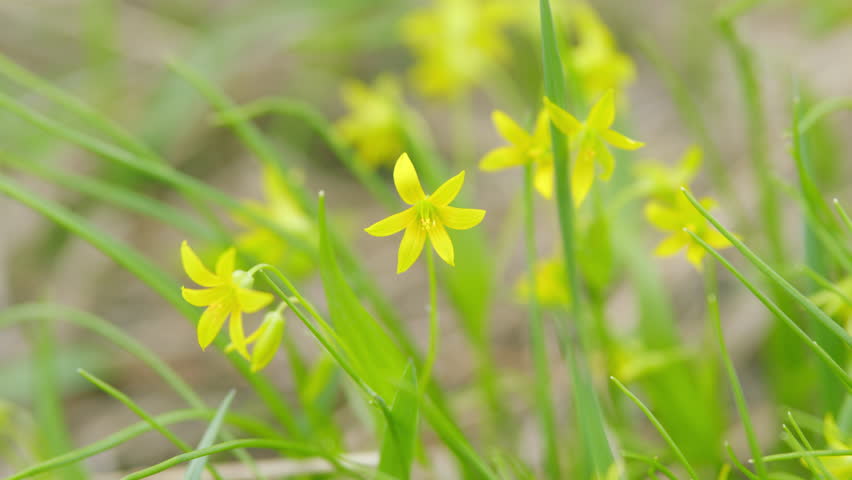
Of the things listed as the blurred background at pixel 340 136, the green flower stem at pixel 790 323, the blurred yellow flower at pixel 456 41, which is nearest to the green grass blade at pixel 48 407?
the blurred background at pixel 340 136

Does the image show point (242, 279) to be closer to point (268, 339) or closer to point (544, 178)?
point (268, 339)

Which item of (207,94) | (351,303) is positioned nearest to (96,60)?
(207,94)

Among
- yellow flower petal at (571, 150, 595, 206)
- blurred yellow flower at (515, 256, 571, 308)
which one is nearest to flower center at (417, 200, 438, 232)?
yellow flower petal at (571, 150, 595, 206)

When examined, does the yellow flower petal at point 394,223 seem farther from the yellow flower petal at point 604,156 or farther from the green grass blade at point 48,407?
the green grass blade at point 48,407

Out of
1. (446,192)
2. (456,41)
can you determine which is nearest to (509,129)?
(446,192)

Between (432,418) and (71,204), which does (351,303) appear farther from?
(71,204)

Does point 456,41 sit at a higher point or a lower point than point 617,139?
higher
